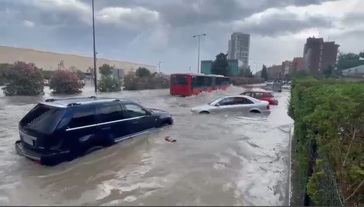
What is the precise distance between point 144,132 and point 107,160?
2.28 m

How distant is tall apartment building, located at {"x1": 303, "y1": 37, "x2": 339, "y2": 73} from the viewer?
87812 millimetres

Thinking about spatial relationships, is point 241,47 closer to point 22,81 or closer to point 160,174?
point 22,81

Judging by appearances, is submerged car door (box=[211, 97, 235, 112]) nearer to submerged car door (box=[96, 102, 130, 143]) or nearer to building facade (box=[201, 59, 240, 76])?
submerged car door (box=[96, 102, 130, 143])

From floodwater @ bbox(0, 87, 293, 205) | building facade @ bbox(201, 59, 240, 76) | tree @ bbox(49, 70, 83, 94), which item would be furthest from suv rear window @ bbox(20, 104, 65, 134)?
building facade @ bbox(201, 59, 240, 76)

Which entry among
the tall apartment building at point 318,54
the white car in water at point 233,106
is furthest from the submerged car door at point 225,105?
the tall apartment building at point 318,54

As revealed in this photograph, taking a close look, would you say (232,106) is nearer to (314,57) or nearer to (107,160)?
(107,160)

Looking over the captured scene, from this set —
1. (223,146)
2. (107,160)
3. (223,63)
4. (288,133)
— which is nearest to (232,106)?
(288,133)

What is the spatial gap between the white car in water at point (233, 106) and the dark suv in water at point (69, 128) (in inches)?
320

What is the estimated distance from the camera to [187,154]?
814 centimetres

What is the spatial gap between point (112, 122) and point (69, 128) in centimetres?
146

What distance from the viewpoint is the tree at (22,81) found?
2599cm

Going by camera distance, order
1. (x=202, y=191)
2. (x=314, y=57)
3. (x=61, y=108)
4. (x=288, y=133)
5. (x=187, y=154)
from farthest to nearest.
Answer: (x=314, y=57) < (x=288, y=133) < (x=187, y=154) < (x=61, y=108) < (x=202, y=191)

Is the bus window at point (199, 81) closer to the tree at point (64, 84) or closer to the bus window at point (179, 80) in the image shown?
the bus window at point (179, 80)

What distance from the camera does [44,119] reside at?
7039 mm
